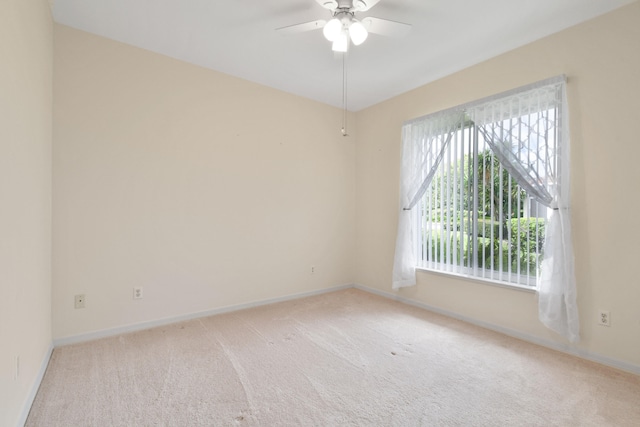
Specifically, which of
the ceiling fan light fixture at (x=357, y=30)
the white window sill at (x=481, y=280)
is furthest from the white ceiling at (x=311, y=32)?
the white window sill at (x=481, y=280)

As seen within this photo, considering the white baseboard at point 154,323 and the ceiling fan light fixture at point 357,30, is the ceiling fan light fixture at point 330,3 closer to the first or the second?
the ceiling fan light fixture at point 357,30

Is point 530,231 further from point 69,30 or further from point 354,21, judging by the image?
point 69,30

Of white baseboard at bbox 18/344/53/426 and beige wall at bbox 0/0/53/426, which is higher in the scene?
beige wall at bbox 0/0/53/426

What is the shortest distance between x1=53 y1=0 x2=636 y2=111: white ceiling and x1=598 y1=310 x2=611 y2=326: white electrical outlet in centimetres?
232

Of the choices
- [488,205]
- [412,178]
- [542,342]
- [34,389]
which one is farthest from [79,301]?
[542,342]

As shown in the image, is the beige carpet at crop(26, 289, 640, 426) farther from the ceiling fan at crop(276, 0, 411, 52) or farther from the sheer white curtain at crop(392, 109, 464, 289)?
the ceiling fan at crop(276, 0, 411, 52)

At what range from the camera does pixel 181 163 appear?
309 centimetres

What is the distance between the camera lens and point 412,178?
12.0 feet

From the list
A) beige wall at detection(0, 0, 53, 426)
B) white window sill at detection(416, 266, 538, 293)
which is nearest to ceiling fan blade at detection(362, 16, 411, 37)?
beige wall at detection(0, 0, 53, 426)

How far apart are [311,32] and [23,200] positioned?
7.88ft

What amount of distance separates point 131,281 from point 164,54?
227cm

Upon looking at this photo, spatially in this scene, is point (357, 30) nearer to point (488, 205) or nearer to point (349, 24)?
point (349, 24)

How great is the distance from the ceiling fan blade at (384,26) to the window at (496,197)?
136 cm

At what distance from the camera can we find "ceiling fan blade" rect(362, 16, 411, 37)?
2100 mm
